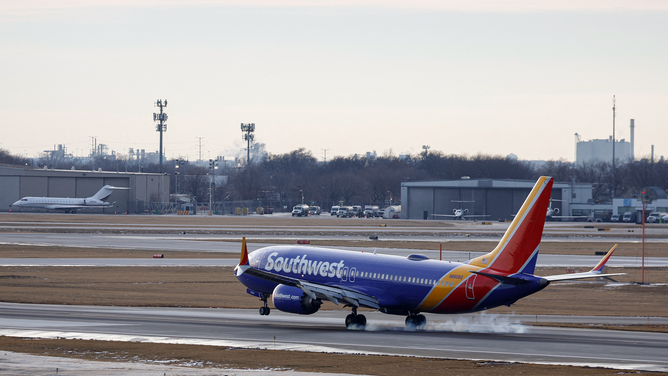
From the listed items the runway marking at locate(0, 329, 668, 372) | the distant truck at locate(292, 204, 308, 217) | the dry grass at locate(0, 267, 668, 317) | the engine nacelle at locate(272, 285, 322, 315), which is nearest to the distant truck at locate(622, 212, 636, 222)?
the distant truck at locate(292, 204, 308, 217)

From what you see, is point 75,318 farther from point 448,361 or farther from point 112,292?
point 448,361

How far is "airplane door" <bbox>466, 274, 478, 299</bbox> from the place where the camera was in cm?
3294

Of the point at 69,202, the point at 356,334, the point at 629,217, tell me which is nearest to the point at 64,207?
the point at 69,202

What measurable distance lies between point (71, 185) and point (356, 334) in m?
168

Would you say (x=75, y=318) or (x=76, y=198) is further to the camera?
(x=76, y=198)

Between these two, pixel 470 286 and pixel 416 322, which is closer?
pixel 470 286

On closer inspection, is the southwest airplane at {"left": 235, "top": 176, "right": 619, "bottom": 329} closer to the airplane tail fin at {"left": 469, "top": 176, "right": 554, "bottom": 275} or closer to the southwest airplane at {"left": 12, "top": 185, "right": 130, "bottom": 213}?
the airplane tail fin at {"left": 469, "top": 176, "right": 554, "bottom": 275}

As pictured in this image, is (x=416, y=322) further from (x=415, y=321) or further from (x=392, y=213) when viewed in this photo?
(x=392, y=213)

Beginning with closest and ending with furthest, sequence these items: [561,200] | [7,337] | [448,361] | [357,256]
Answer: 1. [448,361]
2. [7,337]
3. [357,256]
4. [561,200]

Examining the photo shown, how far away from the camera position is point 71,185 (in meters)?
188

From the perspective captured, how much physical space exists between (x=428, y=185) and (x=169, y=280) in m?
128

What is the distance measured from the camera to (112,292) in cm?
5025

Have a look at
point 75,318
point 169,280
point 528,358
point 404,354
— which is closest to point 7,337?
point 75,318

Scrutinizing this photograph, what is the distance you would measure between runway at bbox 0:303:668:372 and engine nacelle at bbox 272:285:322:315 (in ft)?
3.55
